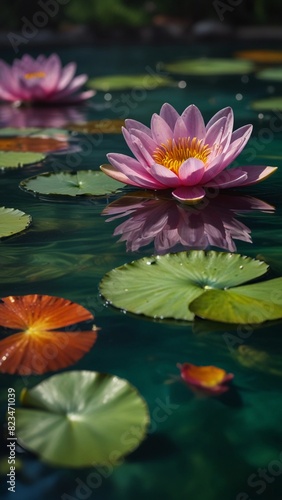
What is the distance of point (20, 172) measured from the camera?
6.98 feet

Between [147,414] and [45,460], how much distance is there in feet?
0.45

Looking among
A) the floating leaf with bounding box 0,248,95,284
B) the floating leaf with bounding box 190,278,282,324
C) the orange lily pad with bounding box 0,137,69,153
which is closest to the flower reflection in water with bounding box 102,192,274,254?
the floating leaf with bounding box 0,248,95,284

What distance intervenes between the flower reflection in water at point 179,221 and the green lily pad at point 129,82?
1919 mm

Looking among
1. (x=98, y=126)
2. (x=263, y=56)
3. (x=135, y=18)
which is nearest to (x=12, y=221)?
(x=98, y=126)

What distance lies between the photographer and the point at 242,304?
47.4 inches

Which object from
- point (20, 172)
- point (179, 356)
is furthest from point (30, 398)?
point (20, 172)

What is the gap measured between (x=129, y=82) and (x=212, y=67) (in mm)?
732

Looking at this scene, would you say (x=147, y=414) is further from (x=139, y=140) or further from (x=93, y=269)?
(x=139, y=140)

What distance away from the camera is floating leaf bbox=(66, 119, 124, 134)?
2.65 metres

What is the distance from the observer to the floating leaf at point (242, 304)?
3.83 ft

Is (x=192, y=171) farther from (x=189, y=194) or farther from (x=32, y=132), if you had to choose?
(x=32, y=132)

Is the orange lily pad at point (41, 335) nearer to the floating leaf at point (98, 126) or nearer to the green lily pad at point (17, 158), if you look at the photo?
the green lily pad at point (17, 158)

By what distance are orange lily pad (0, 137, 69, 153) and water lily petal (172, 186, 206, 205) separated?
0.74 meters

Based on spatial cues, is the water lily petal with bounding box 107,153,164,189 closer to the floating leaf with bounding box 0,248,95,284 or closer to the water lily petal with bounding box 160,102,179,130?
the water lily petal with bounding box 160,102,179,130
